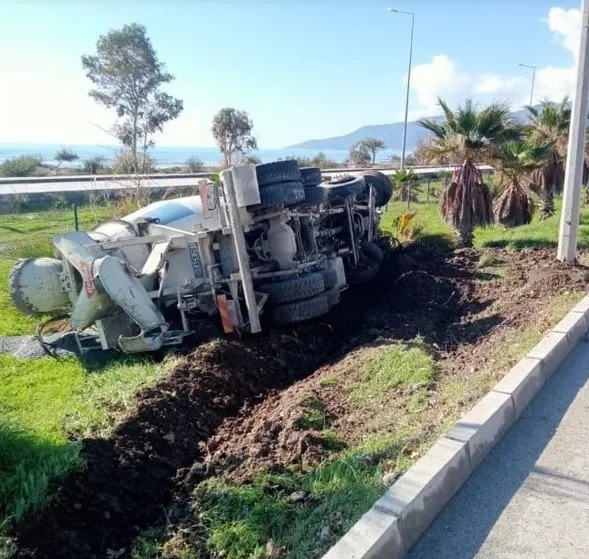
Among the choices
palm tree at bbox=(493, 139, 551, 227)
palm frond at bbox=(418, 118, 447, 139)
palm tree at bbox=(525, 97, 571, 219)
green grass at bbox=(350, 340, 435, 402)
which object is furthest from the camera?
palm tree at bbox=(525, 97, 571, 219)

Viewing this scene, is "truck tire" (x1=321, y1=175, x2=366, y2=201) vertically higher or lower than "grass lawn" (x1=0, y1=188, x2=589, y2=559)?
higher

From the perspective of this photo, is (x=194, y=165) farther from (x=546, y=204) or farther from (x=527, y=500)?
(x=527, y=500)

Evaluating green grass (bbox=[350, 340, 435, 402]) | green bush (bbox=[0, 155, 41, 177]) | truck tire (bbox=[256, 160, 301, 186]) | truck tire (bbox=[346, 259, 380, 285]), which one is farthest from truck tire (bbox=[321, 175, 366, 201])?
green bush (bbox=[0, 155, 41, 177])

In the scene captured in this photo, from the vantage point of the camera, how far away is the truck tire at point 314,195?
7547 mm

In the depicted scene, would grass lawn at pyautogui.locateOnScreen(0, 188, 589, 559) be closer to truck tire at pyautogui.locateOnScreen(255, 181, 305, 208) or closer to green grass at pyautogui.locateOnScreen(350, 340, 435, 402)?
green grass at pyautogui.locateOnScreen(350, 340, 435, 402)

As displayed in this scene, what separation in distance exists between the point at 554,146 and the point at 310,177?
32.6 ft

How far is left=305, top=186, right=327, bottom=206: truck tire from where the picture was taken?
24.8ft

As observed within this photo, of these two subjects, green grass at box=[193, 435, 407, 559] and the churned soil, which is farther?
the churned soil

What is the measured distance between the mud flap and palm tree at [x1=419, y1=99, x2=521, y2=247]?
669 cm

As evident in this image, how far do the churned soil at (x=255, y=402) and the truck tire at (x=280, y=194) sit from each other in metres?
1.52

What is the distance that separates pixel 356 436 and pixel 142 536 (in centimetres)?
157

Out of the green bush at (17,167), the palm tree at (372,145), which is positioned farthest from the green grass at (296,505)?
the palm tree at (372,145)

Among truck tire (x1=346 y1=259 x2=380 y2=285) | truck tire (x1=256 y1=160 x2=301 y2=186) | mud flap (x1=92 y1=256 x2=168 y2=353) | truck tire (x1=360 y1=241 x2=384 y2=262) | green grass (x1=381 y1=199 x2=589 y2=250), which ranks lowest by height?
green grass (x1=381 y1=199 x2=589 y2=250)

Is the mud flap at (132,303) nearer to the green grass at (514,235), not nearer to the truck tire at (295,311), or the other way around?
the truck tire at (295,311)
